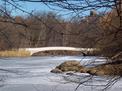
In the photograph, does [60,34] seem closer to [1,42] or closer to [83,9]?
[83,9]

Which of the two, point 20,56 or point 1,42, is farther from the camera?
point 20,56

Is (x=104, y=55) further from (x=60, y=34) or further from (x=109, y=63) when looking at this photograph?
(x=60, y=34)

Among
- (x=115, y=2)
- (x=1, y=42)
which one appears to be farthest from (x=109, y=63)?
(x=1, y=42)

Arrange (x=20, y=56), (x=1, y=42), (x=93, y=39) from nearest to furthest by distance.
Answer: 1. (x=93, y=39)
2. (x=1, y=42)
3. (x=20, y=56)

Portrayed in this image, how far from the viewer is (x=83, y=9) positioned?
2.05m

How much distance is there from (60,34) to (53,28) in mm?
54

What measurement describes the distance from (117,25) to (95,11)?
0.48ft

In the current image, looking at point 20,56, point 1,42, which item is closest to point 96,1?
point 1,42

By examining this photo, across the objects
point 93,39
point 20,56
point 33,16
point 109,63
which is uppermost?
point 33,16

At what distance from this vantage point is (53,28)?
6.89 ft

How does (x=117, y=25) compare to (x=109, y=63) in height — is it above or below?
above

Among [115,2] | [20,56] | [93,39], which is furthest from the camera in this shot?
[20,56]

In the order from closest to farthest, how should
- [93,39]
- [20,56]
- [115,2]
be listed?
[115,2]
[93,39]
[20,56]

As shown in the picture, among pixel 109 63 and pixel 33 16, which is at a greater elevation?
pixel 33 16
